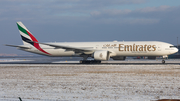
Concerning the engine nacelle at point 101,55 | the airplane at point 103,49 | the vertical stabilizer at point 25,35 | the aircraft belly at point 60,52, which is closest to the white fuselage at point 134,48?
the airplane at point 103,49

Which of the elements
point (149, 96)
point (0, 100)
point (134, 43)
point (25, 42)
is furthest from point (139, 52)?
point (0, 100)

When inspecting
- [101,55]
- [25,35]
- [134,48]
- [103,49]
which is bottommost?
[101,55]

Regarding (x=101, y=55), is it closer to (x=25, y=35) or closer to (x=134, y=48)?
(x=134, y=48)

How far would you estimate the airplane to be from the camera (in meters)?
30.9

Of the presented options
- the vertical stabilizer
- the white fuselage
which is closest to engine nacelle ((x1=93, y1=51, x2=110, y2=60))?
the white fuselage

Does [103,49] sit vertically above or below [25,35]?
below

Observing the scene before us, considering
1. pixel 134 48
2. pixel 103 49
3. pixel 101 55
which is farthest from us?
pixel 103 49

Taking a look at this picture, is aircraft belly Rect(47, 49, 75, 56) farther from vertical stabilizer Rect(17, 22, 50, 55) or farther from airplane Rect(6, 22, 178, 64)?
vertical stabilizer Rect(17, 22, 50, 55)

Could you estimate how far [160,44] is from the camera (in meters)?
31.2

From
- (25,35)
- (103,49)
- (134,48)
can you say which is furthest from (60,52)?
(134,48)

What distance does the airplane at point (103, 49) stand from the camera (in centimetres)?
3092

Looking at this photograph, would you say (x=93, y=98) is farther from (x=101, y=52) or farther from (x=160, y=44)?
(x=160, y=44)

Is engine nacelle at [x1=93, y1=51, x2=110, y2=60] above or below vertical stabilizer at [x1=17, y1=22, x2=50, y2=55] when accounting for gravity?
below

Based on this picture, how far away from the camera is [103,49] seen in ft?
107
